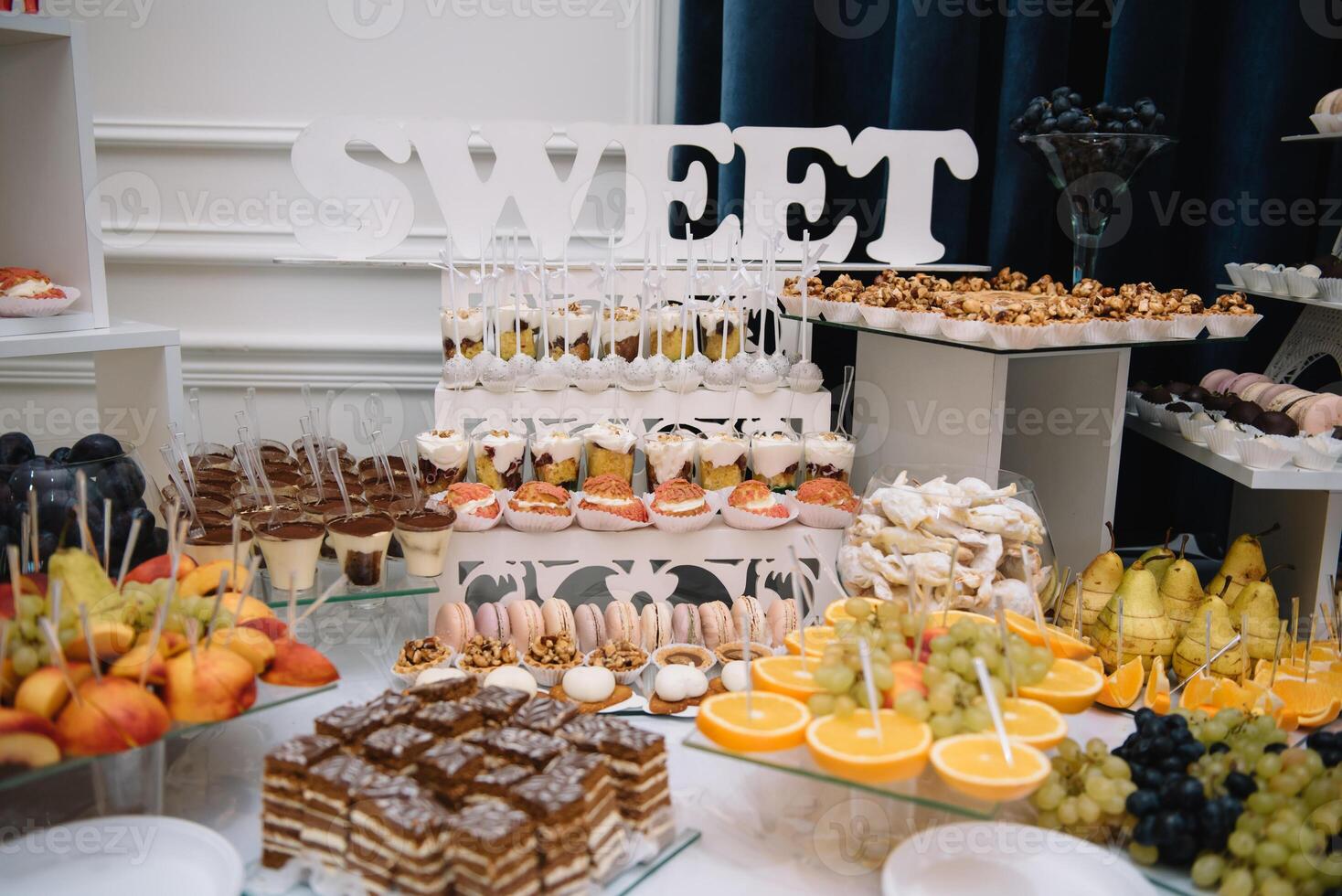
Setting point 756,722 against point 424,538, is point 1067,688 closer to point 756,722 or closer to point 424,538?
point 756,722

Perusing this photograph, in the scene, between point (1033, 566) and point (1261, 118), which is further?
point (1261, 118)

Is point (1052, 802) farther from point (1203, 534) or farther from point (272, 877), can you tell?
point (1203, 534)

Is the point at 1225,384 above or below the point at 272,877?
above

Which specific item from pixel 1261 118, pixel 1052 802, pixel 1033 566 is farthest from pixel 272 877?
pixel 1261 118

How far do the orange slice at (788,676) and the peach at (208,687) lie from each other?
51 centimetres

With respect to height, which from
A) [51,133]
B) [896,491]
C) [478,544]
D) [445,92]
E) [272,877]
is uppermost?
[445,92]

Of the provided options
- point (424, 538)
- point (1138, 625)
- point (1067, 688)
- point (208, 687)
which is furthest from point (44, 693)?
point (1138, 625)

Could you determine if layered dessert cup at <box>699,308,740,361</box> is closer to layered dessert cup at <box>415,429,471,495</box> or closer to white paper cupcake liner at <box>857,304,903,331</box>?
white paper cupcake liner at <box>857,304,903,331</box>

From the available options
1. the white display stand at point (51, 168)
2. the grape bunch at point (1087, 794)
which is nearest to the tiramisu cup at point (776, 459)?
the grape bunch at point (1087, 794)

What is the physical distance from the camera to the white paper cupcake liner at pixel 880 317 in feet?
5.20

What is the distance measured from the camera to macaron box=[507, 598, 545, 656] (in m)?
1.46

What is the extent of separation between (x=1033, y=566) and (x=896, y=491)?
0.63 ft

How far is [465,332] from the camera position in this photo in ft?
5.77

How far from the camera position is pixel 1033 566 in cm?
134
